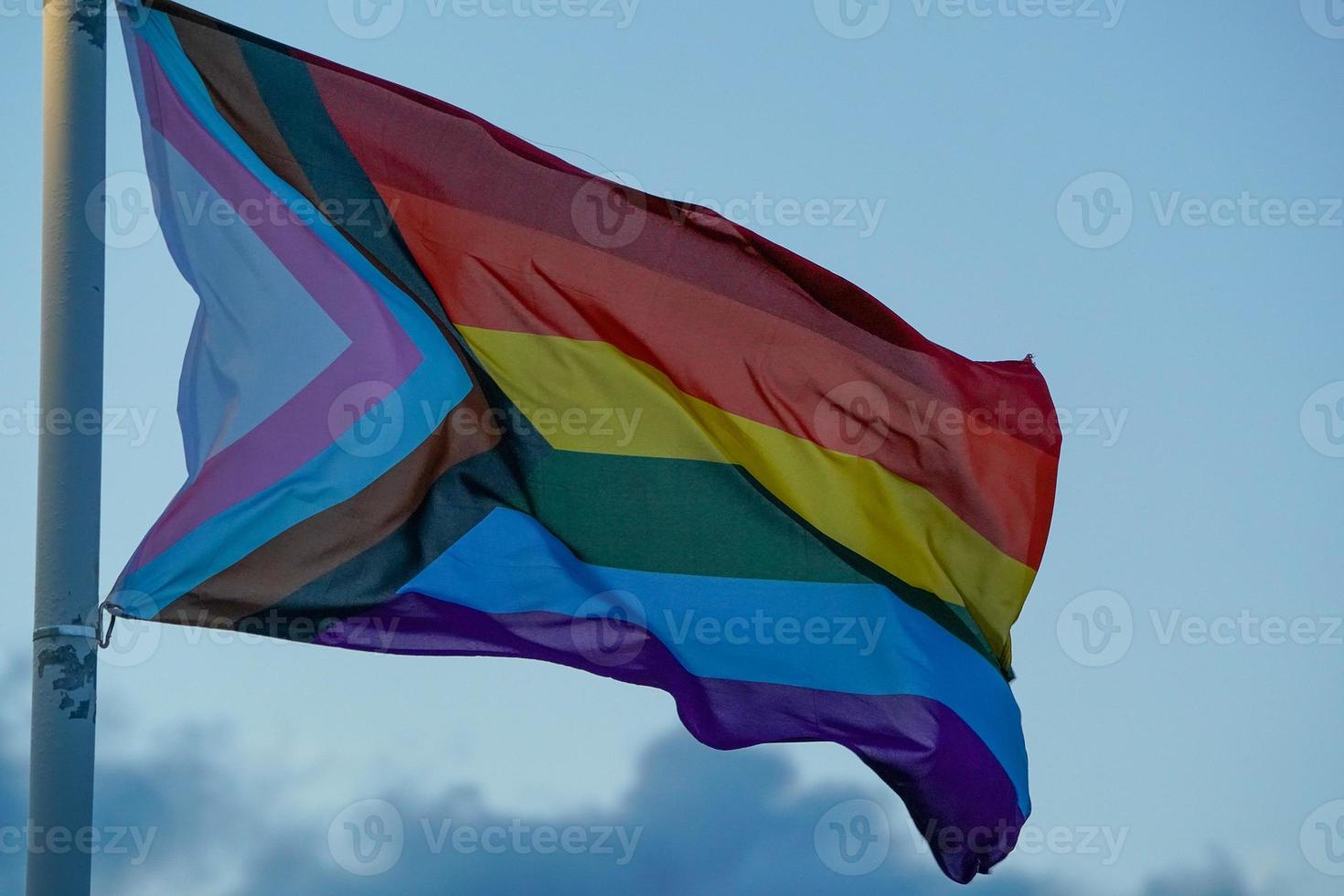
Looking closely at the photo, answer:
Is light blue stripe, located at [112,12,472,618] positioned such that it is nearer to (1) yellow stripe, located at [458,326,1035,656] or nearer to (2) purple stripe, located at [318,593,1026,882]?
(1) yellow stripe, located at [458,326,1035,656]

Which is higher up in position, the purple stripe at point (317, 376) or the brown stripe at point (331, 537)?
the purple stripe at point (317, 376)

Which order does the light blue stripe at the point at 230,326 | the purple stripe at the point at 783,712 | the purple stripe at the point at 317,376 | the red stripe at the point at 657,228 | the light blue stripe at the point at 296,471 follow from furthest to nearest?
1. the red stripe at the point at 657,228
2. the purple stripe at the point at 783,712
3. the light blue stripe at the point at 230,326
4. the purple stripe at the point at 317,376
5. the light blue stripe at the point at 296,471

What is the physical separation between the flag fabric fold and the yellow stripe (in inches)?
0.7

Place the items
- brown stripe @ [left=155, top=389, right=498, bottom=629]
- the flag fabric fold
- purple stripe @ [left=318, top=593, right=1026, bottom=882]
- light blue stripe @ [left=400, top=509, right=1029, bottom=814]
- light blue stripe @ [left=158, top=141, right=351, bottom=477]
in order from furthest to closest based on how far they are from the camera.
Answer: light blue stripe @ [left=400, top=509, right=1029, bottom=814]
purple stripe @ [left=318, top=593, right=1026, bottom=882]
the flag fabric fold
light blue stripe @ [left=158, top=141, right=351, bottom=477]
brown stripe @ [left=155, top=389, right=498, bottom=629]

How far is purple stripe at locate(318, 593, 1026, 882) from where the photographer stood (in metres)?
9.12

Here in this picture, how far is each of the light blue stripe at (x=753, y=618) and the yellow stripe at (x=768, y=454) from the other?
320mm

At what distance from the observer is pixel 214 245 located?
29.0 ft

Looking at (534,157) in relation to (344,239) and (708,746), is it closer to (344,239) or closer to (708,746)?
(344,239)

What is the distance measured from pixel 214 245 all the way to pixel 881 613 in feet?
14.5

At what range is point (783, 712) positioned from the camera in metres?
9.99

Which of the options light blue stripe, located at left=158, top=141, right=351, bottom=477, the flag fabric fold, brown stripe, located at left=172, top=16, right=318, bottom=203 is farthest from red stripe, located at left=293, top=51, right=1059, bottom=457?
light blue stripe, located at left=158, top=141, right=351, bottom=477

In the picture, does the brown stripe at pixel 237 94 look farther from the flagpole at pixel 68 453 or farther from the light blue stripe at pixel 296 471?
the flagpole at pixel 68 453

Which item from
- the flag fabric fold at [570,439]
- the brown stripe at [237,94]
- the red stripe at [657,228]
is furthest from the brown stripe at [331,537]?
the brown stripe at [237,94]

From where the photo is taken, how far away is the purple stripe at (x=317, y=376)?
27.7 ft
